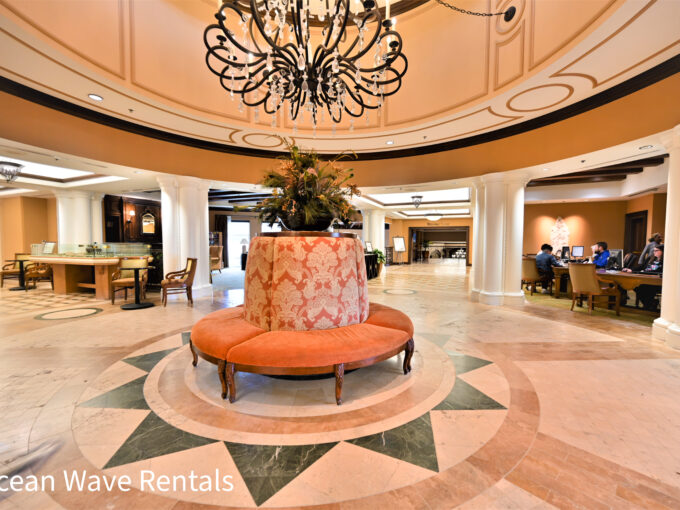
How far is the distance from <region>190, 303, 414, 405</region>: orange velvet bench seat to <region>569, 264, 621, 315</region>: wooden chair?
4807 mm

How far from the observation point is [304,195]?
101 inches

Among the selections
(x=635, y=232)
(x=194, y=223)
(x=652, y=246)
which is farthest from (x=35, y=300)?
(x=635, y=232)

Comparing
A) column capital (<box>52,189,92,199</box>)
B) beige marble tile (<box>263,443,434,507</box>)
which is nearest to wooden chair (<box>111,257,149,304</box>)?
column capital (<box>52,189,92,199</box>)

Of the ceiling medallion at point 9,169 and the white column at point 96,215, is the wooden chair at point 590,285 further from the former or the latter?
the white column at point 96,215

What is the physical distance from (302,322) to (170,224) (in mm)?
5301

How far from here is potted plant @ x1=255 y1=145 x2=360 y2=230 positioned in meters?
2.54

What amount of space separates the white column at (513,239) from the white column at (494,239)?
107 millimetres

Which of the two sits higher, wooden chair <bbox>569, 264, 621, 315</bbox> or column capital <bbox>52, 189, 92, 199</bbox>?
column capital <bbox>52, 189, 92, 199</bbox>

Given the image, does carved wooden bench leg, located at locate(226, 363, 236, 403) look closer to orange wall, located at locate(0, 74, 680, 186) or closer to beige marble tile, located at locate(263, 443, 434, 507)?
beige marble tile, located at locate(263, 443, 434, 507)

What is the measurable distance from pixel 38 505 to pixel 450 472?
6.75ft

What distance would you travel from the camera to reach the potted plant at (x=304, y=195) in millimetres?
2543

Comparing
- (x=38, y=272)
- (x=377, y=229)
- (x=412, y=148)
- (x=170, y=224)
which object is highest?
(x=412, y=148)

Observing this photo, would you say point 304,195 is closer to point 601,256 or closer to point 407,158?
point 407,158

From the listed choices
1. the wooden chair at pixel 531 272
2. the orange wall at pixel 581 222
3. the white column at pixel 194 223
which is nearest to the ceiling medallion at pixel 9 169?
the white column at pixel 194 223
